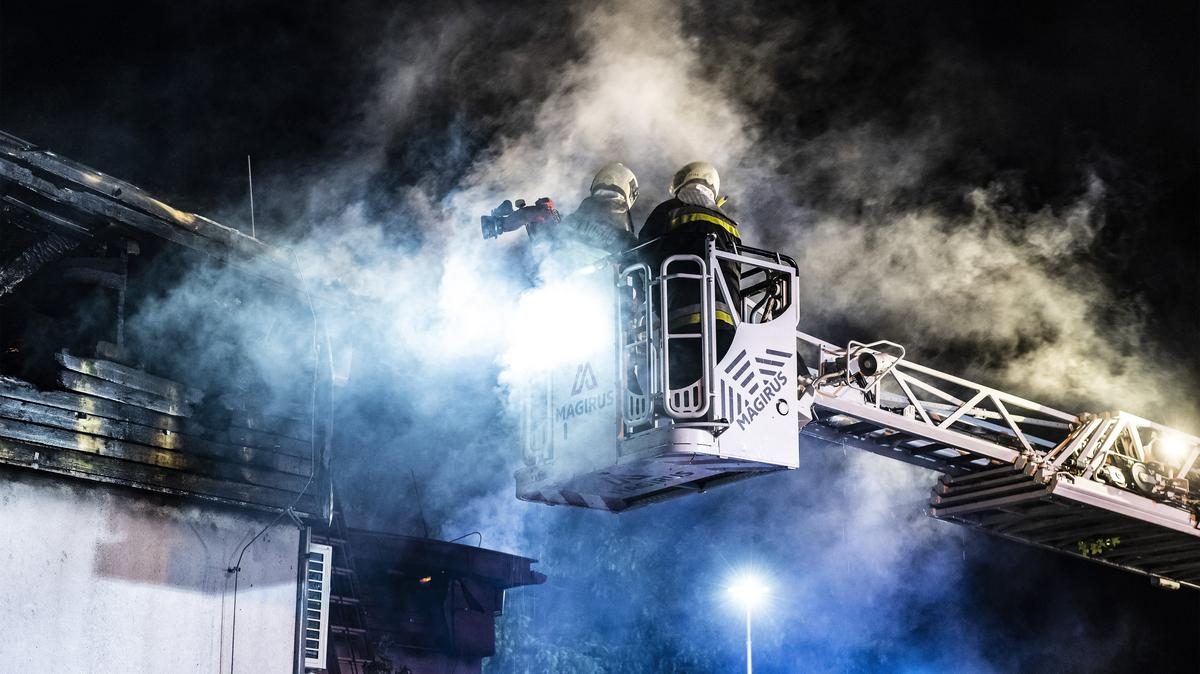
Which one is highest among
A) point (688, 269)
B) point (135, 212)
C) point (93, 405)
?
point (135, 212)

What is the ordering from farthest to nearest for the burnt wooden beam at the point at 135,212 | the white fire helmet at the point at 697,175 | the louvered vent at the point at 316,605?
the louvered vent at the point at 316,605 → the burnt wooden beam at the point at 135,212 → the white fire helmet at the point at 697,175

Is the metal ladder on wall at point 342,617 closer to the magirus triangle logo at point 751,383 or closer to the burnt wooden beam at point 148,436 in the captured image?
the burnt wooden beam at point 148,436

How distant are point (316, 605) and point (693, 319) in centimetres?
599

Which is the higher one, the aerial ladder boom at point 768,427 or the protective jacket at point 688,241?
the protective jacket at point 688,241

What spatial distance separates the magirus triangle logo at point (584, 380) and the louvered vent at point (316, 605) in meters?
4.61

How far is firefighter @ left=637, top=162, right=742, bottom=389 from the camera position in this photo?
8.06 meters

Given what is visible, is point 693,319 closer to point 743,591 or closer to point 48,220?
point 48,220

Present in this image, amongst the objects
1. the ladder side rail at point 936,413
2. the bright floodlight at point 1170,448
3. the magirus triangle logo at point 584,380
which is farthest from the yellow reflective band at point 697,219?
the bright floodlight at point 1170,448

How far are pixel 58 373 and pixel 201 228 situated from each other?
2.07m

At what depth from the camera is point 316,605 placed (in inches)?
464

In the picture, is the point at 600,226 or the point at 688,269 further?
the point at 600,226

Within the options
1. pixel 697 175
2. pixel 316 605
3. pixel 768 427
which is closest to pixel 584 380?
pixel 768 427

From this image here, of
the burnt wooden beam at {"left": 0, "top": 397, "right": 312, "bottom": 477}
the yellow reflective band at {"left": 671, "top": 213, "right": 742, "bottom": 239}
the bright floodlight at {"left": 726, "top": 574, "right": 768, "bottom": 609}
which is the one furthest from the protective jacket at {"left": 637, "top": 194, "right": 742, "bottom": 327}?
the bright floodlight at {"left": 726, "top": 574, "right": 768, "bottom": 609}

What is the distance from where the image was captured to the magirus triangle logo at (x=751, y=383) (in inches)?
313
